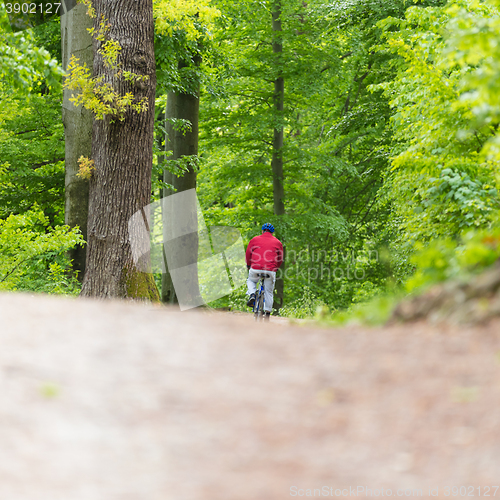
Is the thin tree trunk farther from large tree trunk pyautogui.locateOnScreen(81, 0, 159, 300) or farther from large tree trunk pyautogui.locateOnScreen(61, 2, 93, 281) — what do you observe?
large tree trunk pyautogui.locateOnScreen(81, 0, 159, 300)

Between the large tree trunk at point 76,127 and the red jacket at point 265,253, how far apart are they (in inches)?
132

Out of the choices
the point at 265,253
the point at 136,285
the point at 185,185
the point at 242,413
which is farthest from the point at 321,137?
the point at 242,413

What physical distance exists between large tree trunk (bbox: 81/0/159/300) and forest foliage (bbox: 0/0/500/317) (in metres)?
1.15

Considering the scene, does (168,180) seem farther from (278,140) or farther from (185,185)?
(278,140)

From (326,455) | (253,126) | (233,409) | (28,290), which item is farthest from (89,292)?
(253,126)

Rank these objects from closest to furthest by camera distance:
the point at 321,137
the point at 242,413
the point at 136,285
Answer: the point at 242,413 → the point at 136,285 → the point at 321,137

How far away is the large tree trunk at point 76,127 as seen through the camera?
1050 centimetres

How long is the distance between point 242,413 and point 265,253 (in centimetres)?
726

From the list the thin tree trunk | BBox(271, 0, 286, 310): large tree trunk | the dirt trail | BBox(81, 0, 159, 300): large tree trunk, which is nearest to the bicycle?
BBox(81, 0, 159, 300): large tree trunk

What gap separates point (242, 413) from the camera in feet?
10.4

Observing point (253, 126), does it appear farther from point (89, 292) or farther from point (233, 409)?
point (233, 409)

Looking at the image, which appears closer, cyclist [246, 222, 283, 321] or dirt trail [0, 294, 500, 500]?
dirt trail [0, 294, 500, 500]

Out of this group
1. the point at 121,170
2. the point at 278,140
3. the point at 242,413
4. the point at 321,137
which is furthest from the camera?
the point at 321,137

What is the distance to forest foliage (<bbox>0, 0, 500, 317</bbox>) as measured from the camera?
7.62 m
